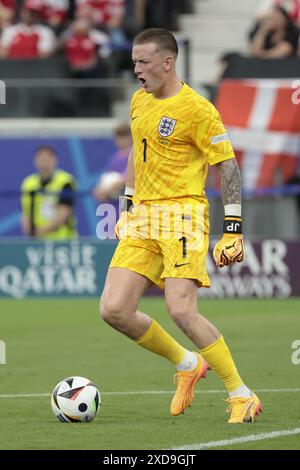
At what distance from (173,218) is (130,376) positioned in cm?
269

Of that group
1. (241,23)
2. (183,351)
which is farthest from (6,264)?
(183,351)

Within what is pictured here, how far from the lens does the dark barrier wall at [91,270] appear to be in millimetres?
18000

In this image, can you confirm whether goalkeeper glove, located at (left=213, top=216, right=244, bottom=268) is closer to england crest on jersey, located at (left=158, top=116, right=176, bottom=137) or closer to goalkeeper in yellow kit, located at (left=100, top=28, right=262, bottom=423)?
goalkeeper in yellow kit, located at (left=100, top=28, right=262, bottom=423)

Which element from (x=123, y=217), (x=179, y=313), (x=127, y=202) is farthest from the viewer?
(x=127, y=202)

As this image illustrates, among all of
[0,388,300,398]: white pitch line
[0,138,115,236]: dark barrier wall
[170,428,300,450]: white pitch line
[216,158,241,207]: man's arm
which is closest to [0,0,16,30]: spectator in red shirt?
[0,138,115,236]: dark barrier wall

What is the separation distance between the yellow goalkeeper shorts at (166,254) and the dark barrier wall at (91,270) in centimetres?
925

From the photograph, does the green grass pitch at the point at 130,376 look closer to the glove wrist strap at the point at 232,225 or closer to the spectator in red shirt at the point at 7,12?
the glove wrist strap at the point at 232,225

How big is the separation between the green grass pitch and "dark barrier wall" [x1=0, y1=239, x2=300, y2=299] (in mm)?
375

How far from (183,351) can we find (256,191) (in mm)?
9773

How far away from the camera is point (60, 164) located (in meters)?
20.9

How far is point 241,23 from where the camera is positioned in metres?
24.2

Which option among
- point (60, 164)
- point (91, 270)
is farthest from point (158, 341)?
point (60, 164)

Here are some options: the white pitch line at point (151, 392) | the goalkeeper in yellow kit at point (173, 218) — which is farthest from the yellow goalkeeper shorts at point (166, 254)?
the white pitch line at point (151, 392)

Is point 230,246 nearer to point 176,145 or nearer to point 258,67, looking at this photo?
point 176,145
